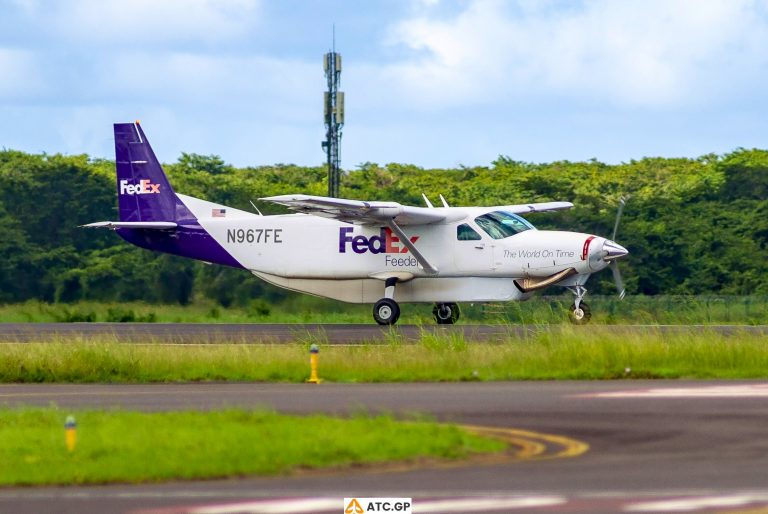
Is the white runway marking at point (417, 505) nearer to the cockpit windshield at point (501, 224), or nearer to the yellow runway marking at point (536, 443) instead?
the yellow runway marking at point (536, 443)

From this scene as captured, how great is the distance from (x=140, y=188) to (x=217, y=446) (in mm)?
24701

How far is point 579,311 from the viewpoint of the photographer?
3186 centimetres

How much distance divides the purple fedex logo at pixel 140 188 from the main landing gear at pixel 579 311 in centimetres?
1145

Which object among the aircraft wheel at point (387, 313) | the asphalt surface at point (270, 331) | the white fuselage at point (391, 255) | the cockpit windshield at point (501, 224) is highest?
the cockpit windshield at point (501, 224)

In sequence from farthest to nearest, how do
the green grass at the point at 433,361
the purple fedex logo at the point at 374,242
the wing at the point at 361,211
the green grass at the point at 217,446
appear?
the purple fedex logo at the point at 374,242
the wing at the point at 361,211
the green grass at the point at 433,361
the green grass at the point at 217,446

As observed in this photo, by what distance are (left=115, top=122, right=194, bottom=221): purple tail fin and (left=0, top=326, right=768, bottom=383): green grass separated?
41.7 ft

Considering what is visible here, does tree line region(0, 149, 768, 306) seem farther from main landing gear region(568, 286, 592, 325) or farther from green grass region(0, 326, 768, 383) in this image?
green grass region(0, 326, 768, 383)

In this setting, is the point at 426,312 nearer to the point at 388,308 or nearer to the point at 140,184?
the point at 388,308

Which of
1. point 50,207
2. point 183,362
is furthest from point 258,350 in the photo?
point 50,207

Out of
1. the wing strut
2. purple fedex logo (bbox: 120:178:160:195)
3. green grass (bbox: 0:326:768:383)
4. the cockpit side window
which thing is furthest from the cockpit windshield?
green grass (bbox: 0:326:768:383)

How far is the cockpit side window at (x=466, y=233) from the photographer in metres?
33.4

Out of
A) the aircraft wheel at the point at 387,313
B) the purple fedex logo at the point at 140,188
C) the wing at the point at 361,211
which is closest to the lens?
the wing at the point at 361,211

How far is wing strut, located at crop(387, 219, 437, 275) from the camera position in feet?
108

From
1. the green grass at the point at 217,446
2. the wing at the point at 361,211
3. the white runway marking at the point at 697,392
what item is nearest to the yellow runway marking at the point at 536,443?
the green grass at the point at 217,446
